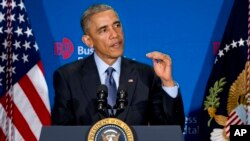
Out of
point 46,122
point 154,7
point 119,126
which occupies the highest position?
point 154,7

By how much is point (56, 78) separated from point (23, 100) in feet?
2.24

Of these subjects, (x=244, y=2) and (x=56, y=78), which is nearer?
(x=56, y=78)

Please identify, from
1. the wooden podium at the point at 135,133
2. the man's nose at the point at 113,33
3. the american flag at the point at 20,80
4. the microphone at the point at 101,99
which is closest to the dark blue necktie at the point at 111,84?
the man's nose at the point at 113,33

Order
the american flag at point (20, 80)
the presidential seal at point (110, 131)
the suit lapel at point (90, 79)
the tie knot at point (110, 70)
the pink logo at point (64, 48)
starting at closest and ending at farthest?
1. the presidential seal at point (110, 131)
2. the suit lapel at point (90, 79)
3. the tie knot at point (110, 70)
4. the american flag at point (20, 80)
5. the pink logo at point (64, 48)

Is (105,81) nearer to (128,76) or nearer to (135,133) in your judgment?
(128,76)

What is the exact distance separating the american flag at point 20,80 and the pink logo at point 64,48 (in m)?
0.17

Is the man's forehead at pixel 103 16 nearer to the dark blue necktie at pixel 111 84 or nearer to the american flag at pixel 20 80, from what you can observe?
the dark blue necktie at pixel 111 84

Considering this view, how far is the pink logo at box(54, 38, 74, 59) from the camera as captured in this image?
3.54 metres

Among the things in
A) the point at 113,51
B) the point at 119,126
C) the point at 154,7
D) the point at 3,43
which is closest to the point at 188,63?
the point at 154,7

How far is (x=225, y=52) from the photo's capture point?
352cm

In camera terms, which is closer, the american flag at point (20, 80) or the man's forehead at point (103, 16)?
the man's forehead at point (103, 16)

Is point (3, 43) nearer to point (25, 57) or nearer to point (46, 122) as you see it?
point (25, 57)

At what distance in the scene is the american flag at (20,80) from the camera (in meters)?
3.39

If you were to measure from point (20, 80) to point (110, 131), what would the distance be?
5.72 ft
